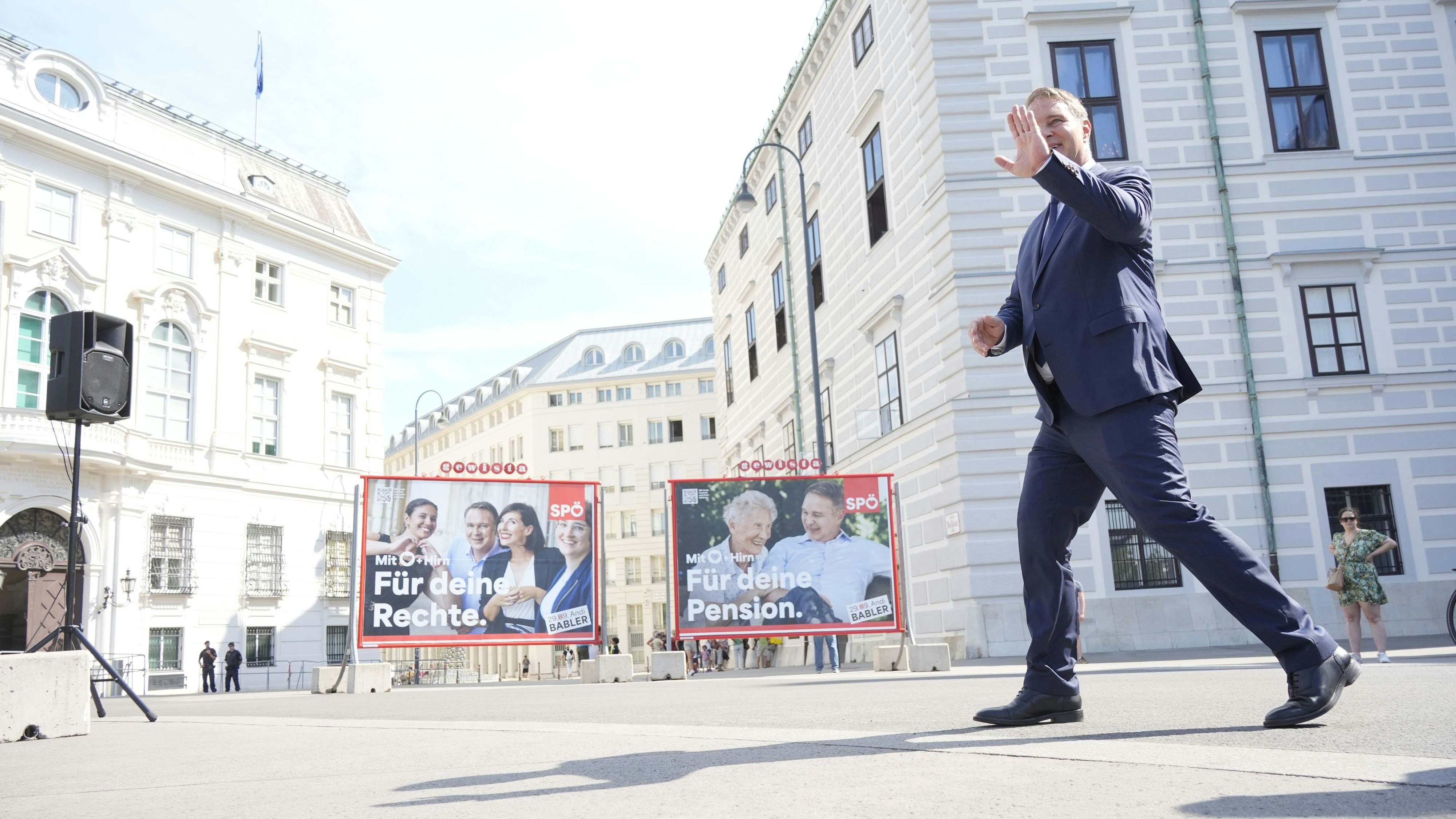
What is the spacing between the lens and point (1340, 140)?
792 inches

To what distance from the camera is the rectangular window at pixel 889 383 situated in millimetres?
22031

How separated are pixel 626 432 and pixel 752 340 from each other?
4431cm

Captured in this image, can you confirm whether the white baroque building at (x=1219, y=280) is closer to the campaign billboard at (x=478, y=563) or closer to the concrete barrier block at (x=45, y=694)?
the campaign billboard at (x=478, y=563)

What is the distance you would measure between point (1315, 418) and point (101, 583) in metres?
27.7

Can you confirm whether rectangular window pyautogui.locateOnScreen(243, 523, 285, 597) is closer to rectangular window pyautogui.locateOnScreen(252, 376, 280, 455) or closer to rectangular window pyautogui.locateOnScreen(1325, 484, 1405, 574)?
rectangular window pyautogui.locateOnScreen(252, 376, 280, 455)

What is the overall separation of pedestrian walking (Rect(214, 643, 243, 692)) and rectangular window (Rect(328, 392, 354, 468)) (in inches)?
293

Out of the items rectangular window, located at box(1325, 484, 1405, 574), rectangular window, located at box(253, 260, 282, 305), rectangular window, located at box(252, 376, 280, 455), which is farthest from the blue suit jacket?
rectangular window, located at box(253, 260, 282, 305)

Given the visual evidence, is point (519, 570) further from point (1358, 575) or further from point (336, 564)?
point (336, 564)

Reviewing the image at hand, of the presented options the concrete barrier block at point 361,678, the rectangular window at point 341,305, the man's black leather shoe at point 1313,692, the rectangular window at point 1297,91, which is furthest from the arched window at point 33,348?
the man's black leather shoe at point 1313,692

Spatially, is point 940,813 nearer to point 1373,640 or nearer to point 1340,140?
point 1373,640

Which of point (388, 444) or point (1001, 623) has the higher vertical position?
point (388, 444)

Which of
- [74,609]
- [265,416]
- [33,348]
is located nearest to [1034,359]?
[74,609]

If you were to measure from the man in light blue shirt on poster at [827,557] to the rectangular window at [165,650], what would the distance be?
21116 millimetres

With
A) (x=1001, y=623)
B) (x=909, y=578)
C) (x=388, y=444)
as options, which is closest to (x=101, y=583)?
(x=909, y=578)
